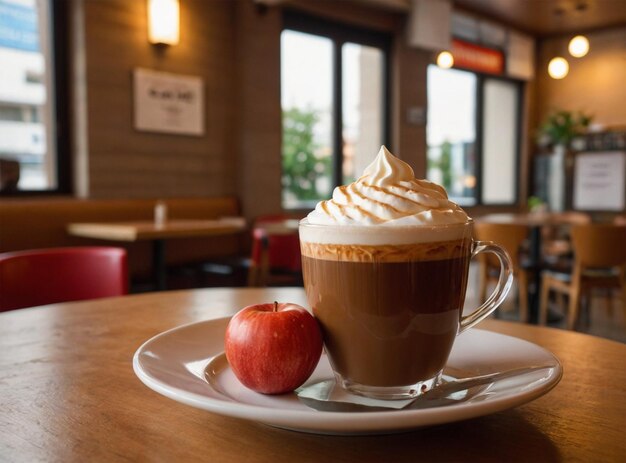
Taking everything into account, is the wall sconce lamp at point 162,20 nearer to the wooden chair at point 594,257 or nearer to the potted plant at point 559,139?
the wooden chair at point 594,257

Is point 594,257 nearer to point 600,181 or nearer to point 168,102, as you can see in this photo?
point 168,102

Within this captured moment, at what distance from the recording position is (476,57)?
8.02 meters

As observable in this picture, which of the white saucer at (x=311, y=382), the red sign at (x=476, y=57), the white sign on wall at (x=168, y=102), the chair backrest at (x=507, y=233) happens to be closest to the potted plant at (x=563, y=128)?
the red sign at (x=476, y=57)

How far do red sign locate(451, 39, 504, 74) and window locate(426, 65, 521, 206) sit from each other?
164mm

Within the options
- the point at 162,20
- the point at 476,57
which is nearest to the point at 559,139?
the point at 476,57

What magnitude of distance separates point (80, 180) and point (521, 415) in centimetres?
429

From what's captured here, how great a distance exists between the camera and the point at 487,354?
759 mm

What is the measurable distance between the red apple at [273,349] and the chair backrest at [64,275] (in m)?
1.13

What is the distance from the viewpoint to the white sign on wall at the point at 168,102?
4602mm

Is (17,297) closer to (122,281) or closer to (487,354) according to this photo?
(122,281)

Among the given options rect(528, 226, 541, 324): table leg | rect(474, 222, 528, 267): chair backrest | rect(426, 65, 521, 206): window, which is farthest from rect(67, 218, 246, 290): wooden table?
rect(426, 65, 521, 206): window

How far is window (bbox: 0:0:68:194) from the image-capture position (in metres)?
4.00

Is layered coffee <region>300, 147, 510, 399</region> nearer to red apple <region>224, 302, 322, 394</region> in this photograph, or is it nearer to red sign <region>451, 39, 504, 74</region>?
red apple <region>224, 302, 322, 394</region>

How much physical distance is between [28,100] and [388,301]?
13.8 ft
